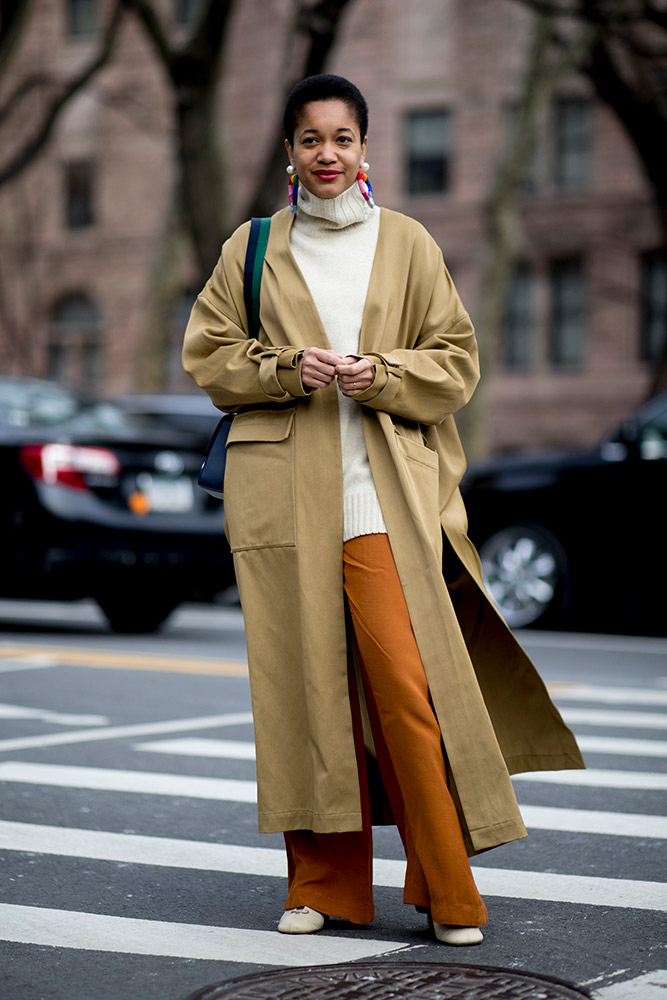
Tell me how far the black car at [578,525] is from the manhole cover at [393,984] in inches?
335

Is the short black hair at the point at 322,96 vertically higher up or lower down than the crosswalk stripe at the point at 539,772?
higher up

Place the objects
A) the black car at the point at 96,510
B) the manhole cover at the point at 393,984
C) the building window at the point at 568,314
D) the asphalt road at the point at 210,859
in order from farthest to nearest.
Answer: the building window at the point at 568,314
the black car at the point at 96,510
the asphalt road at the point at 210,859
the manhole cover at the point at 393,984

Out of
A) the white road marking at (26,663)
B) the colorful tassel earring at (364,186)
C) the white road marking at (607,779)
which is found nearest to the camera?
the colorful tassel earring at (364,186)

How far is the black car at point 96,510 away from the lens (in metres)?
10.3

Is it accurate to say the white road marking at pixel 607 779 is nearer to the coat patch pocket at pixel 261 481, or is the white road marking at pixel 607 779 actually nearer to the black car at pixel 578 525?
the coat patch pocket at pixel 261 481

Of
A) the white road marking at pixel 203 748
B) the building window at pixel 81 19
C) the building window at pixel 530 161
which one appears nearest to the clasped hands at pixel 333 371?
the white road marking at pixel 203 748

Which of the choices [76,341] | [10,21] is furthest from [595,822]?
[76,341]

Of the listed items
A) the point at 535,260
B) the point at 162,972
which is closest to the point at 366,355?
the point at 162,972

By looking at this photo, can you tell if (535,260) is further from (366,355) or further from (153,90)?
(366,355)

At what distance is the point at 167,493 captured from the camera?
34.9 feet

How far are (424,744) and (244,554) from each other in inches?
23.8

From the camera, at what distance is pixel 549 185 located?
108ft

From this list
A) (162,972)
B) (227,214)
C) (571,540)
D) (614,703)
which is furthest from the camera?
(227,214)

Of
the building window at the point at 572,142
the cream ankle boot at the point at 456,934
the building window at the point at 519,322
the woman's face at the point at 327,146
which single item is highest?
the building window at the point at 572,142
